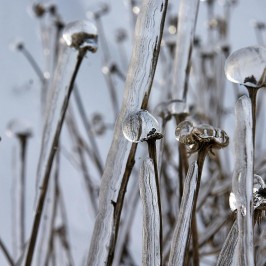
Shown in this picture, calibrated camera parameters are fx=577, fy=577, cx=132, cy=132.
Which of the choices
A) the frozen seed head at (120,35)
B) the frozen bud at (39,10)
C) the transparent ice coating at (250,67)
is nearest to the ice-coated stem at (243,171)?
the transparent ice coating at (250,67)

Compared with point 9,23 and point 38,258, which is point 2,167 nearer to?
point 9,23

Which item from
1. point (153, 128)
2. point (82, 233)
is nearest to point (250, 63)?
point (153, 128)

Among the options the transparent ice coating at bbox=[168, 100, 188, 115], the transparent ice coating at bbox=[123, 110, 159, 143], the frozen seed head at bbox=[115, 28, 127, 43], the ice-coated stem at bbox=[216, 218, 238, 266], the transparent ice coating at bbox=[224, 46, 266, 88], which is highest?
the frozen seed head at bbox=[115, 28, 127, 43]

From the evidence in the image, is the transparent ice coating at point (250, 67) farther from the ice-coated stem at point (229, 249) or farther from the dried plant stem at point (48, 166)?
the dried plant stem at point (48, 166)

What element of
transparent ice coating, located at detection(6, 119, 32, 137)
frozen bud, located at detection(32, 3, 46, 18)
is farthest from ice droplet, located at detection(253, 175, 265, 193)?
frozen bud, located at detection(32, 3, 46, 18)

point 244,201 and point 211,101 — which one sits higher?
point 211,101

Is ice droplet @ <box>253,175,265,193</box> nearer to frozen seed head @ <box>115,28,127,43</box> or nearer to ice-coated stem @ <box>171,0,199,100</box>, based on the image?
ice-coated stem @ <box>171,0,199,100</box>
